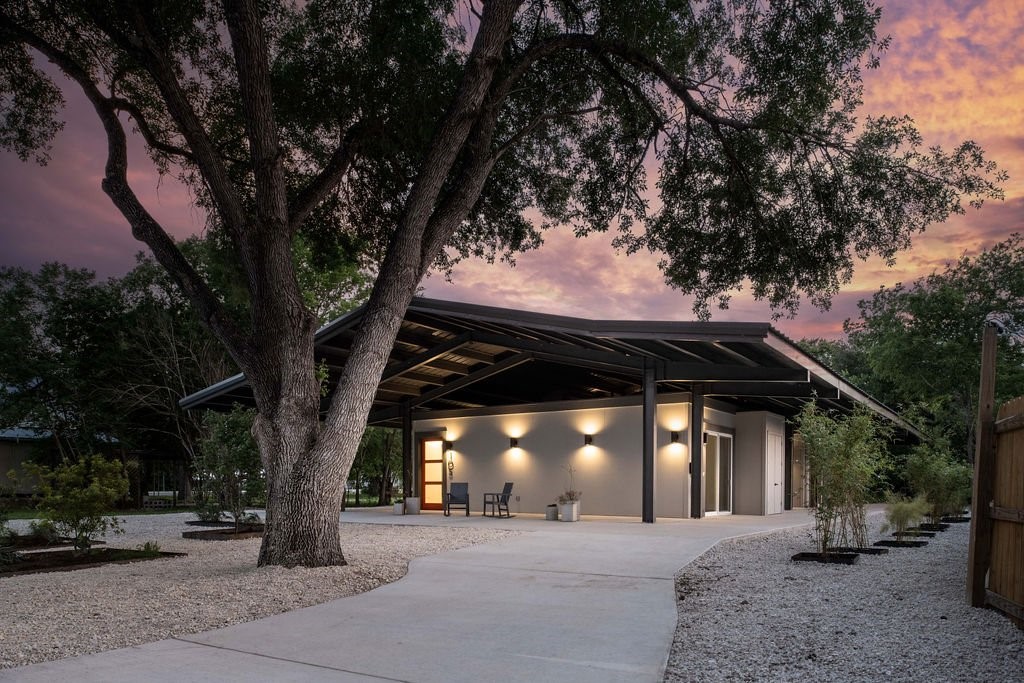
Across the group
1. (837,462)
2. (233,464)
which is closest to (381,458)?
(233,464)

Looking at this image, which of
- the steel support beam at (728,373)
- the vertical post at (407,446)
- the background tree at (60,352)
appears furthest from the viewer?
the background tree at (60,352)

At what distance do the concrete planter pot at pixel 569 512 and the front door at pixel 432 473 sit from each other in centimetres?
463

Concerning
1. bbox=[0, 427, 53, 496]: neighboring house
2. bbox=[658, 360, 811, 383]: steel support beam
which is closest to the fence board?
bbox=[658, 360, 811, 383]: steel support beam

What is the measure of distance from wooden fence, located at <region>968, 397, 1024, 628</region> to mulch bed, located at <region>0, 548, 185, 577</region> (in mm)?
8022

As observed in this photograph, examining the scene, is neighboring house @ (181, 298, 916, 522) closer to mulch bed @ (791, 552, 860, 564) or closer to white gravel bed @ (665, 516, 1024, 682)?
mulch bed @ (791, 552, 860, 564)

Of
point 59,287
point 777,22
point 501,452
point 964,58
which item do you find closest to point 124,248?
point 59,287

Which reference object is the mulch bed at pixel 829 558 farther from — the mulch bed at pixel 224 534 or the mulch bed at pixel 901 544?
the mulch bed at pixel 224 534

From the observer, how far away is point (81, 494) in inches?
329

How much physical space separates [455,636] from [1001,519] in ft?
11.6

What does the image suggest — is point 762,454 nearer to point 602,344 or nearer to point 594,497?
point 594,497

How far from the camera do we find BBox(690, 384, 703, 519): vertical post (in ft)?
47.6

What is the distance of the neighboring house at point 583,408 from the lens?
13320 mm

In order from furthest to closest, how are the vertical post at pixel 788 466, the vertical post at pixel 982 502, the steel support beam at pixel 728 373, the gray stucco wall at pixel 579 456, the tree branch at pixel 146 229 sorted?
1. the vertical post at pixel 788 466
2. the gray stucco wall at pixel 579 456
3. the steel support beam at pixel 728 373
4. the tree branch at pixel 146 229
5. the vertical post at pixel 982 502

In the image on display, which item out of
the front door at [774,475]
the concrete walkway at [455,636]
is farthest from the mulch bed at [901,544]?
the front door at [774,475]
